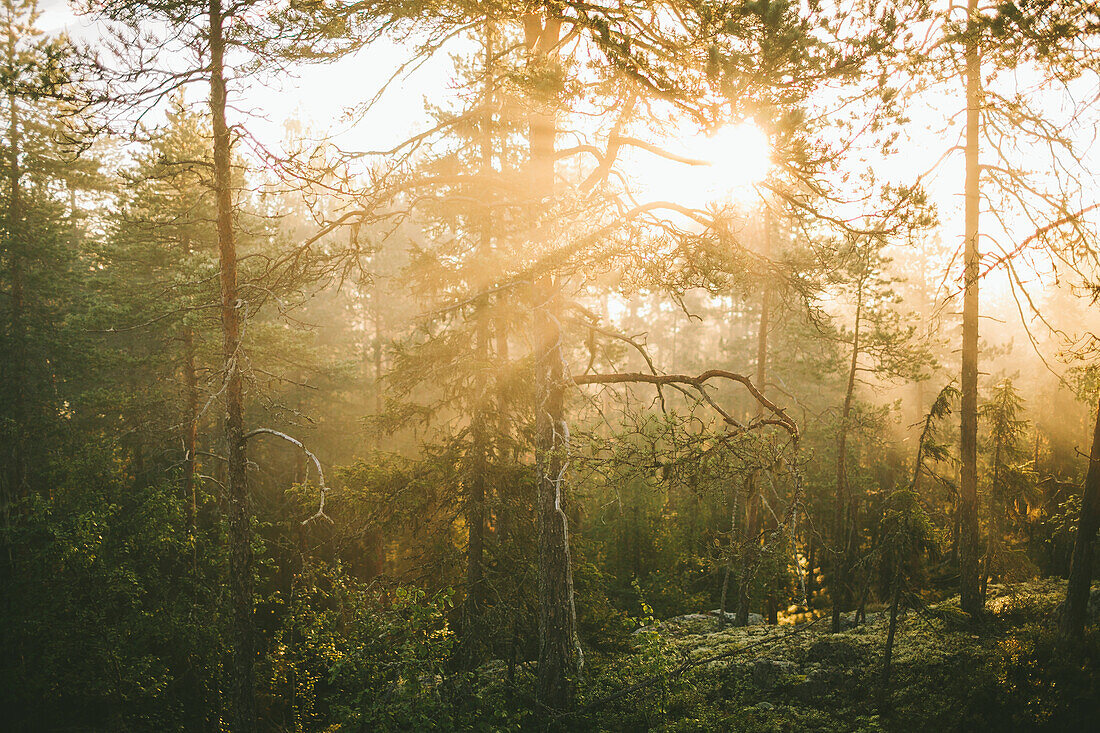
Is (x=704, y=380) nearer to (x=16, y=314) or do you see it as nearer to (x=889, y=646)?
(x=889, y=646)

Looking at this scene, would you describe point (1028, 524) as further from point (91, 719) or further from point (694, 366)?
point (91, 719)

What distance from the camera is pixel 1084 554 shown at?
8656 millimetres

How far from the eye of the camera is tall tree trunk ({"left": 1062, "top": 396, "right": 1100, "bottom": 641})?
8.63m

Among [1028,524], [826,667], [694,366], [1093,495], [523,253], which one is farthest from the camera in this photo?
[694,366]

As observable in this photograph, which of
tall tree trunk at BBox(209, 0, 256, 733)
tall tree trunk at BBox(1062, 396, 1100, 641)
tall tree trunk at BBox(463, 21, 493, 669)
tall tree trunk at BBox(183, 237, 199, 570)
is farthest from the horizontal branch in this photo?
tall tree trunk at BBox(183, 237, 199, 570)

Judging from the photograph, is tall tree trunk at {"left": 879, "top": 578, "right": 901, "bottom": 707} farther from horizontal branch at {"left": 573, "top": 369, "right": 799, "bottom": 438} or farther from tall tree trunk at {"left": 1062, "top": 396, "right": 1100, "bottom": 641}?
horizontal branch at {"left": 573, "top": 369, "right": 799, "bottom": 438}

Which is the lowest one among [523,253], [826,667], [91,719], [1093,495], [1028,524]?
[91,719]

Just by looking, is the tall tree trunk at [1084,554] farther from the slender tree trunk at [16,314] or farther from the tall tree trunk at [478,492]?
the slender tree trunk at [16,314]

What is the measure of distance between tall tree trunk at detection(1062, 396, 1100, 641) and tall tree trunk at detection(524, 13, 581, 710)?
8.06 metres

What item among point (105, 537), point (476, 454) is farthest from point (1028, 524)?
point (105, 537)

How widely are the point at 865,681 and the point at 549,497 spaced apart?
263 inches

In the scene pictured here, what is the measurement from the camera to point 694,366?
101 ft

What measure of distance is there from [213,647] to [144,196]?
10.8m

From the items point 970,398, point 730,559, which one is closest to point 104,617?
point 730,559
